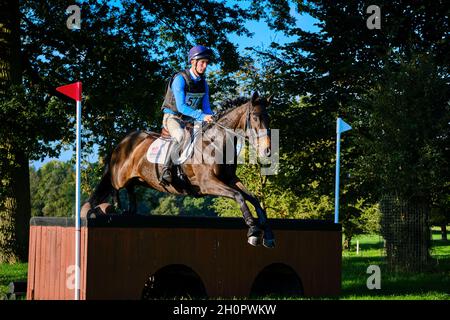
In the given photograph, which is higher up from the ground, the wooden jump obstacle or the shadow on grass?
the wooden jump obstacle

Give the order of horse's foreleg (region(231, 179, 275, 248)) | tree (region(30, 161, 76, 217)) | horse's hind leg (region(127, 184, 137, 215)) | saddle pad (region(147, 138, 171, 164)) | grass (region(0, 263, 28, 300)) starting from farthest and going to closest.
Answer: tree (region(30, 161, 76, 217)) < grass (region(0, 263, 28, 300)) < horse's hind leg (region(127, 184, 137, 215)) < saddle pad (region(147, 138, 171, 164)) < horse's foreleg (region(231, 179, 275, 248))

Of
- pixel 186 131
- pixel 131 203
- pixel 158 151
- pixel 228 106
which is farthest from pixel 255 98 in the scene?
pixel 131 203

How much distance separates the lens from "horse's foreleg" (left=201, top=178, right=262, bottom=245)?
787cm

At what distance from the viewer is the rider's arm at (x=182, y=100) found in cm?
859

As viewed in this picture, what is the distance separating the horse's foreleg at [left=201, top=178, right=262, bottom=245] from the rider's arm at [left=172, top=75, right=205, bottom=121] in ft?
2.93

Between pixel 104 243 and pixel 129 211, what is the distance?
5.84 ft

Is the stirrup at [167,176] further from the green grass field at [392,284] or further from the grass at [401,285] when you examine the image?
the grass at [401,285]

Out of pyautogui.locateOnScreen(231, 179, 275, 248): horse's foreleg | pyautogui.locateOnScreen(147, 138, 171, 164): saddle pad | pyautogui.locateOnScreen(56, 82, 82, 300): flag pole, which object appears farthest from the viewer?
pyautogui.locateOnScreen(147, 138, 171, 164): saddle pad

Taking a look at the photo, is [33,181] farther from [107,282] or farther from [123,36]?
[107,282]

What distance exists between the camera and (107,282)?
8523mm

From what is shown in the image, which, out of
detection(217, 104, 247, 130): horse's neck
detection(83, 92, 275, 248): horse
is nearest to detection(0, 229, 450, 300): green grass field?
detection(83, 92, 275, 248): horse

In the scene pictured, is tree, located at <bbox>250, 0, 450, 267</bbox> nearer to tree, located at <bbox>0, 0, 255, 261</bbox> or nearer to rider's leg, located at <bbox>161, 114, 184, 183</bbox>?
tree, located at <bbox>0, 0, 255, 261</bbox>

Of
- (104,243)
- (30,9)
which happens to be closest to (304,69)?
(30,9)

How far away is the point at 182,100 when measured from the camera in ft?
28.5
